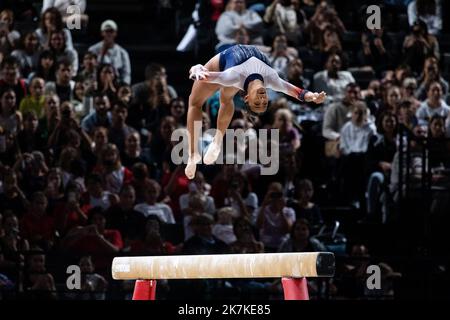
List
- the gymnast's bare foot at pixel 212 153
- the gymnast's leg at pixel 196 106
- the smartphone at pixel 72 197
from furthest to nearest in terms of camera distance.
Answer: the smartphone at pixel 72 197
the gymnast's bare foot at pixel 212 153
the gymnast's leg at pixel 196 106

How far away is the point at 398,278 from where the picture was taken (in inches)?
452

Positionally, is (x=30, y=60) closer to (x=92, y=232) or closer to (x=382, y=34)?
(x=92, y=232)

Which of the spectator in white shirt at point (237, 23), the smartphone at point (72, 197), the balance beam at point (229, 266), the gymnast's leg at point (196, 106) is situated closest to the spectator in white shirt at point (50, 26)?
the spectator in white shirt at point (237, 23)

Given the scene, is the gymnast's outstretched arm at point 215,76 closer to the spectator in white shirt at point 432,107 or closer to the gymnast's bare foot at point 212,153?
the gymnast's bare foot at point 212,153

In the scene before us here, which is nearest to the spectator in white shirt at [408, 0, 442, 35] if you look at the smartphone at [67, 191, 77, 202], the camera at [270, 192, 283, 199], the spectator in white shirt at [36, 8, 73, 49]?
the camera at [270, 192, 283, 199]

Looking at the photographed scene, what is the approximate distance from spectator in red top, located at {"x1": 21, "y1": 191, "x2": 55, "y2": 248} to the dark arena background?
0.02m

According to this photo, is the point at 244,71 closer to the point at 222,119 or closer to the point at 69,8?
the point at 222,119

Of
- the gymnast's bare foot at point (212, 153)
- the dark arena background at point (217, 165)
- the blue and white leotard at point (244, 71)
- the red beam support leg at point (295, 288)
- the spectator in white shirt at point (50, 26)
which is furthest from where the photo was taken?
the spectator in white shirt at point (50, 26)

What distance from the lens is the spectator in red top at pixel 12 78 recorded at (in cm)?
1292

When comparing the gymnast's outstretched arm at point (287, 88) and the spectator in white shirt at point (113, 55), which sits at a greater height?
the spectator in white shirt at point (113, 55)

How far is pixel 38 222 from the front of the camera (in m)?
12.0

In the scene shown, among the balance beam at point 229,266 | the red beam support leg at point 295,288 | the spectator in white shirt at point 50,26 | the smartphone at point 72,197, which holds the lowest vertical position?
the red beam support leg at point 295,288

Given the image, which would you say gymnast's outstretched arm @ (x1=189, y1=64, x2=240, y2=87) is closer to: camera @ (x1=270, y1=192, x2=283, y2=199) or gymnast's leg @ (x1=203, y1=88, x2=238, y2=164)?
gymnast's leg @ (x1=203, y1=88, x2=238, y2=164)

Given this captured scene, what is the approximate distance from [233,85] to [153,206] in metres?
3.97
